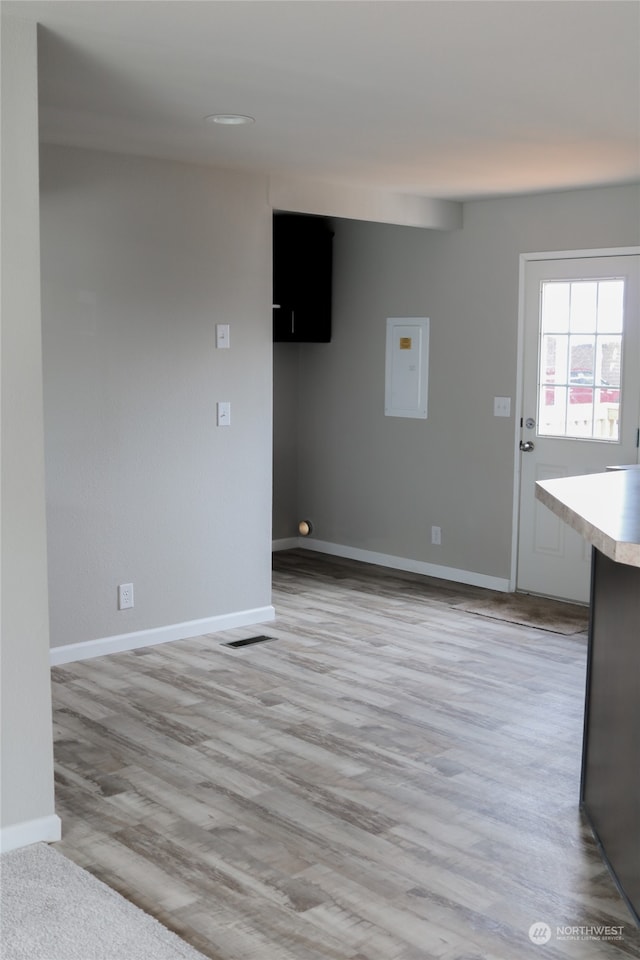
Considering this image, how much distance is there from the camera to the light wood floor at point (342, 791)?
8.52 feet

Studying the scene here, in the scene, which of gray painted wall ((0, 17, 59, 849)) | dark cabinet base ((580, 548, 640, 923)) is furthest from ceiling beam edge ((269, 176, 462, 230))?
dark cabinet base ((580, 548, 640, 923))

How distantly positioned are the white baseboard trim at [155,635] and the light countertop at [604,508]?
238cm

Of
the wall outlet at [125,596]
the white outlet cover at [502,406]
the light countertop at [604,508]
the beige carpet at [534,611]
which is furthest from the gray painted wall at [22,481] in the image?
the white outlet cover at [502,406]

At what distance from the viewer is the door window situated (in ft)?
18.3

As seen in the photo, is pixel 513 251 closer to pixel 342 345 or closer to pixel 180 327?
pixel 342 345

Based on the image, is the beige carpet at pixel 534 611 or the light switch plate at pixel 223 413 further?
the beige carpet at pixel 534 611

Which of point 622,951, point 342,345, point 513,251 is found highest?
point 513,251

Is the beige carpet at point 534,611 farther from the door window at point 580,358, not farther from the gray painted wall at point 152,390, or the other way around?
the gray painted wall at point 152,390

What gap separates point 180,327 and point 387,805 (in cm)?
266

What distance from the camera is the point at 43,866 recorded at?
282 cm

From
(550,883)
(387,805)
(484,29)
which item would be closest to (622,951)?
(550,883)

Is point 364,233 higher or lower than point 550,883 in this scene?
higher

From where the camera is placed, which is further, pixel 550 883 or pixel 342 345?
pixel 342 345

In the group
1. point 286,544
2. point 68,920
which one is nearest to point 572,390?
point 286,544
